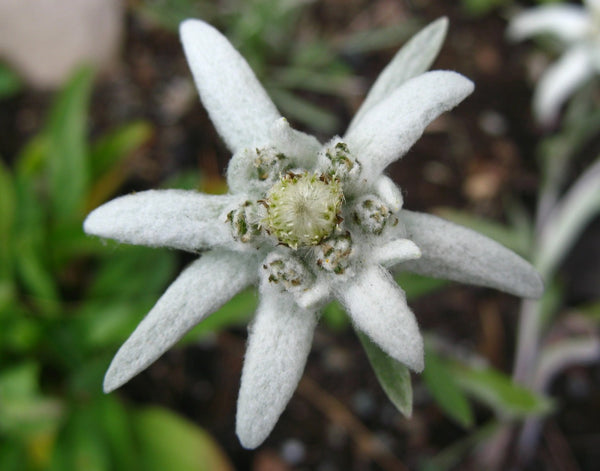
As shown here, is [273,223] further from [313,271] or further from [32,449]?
[32,449]

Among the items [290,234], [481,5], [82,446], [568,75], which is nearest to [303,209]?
[290,234]

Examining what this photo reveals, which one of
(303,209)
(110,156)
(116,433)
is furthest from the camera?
(110,156)

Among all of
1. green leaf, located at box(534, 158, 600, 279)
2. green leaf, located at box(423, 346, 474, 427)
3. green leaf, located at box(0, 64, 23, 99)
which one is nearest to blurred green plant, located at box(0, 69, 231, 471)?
green leaf, located at box(0, 64, 23, 99)

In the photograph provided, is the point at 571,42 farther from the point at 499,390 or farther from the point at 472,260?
the point at 472,260

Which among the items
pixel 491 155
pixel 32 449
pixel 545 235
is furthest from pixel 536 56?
pixel 32 449

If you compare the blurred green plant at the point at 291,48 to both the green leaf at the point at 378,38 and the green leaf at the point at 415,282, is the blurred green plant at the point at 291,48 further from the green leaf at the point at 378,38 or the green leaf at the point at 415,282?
the green leaf at the point at 415,282
